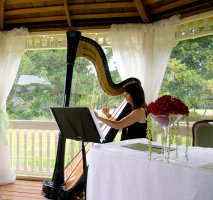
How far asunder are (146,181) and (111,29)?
8.07 feet

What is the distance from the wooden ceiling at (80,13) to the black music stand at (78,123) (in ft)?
6.16

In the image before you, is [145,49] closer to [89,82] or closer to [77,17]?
[89,82]

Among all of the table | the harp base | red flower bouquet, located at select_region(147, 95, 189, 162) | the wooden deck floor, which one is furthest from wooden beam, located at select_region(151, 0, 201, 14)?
the wooden deck floor

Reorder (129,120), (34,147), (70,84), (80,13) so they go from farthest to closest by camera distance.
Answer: (34,147), (80,13), (70,84), (129,120)

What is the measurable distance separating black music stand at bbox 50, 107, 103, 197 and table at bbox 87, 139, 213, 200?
0.15 m

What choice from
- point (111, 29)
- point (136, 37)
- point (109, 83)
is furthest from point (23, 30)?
point (109, 83)

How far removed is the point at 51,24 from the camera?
3951 mm

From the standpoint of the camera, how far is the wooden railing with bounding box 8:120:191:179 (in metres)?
3.97

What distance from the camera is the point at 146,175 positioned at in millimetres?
1589

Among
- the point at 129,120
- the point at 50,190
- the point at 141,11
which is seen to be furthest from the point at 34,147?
the point at 141,11

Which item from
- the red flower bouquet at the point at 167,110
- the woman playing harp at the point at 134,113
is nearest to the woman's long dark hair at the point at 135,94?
the woman playing harp at the point at 134,113

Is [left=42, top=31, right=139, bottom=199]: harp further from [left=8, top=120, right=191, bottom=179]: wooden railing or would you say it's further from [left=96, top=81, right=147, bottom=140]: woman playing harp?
[left=8, top=120, right=191, bottom=179]: wooden railing

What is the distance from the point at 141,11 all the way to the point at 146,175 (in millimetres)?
2412

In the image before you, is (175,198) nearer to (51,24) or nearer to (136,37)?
(136,37)
